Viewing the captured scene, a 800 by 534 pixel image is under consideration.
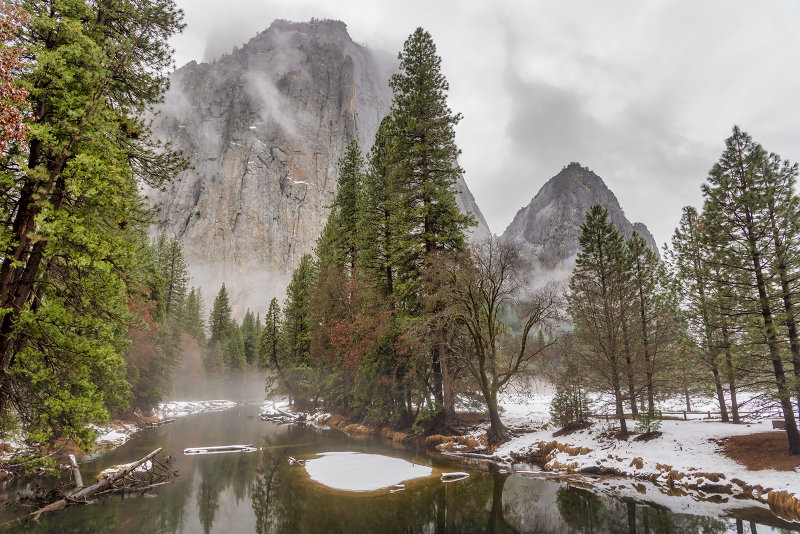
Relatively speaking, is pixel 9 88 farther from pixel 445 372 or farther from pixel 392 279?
pixel 392 279

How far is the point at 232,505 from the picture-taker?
12.4 metres

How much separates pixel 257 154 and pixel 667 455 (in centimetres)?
16031

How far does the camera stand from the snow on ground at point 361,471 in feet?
46.1

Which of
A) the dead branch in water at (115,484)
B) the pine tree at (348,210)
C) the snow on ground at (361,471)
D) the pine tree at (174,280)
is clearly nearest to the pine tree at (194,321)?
the pine tree at (174,280)

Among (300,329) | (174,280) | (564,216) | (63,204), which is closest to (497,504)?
(63,204)

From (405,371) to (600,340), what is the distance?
1224 cm

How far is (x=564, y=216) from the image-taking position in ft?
579

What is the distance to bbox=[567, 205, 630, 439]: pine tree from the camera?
64.1 ft

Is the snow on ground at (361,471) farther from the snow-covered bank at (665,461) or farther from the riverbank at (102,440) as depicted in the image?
the riverbank at (102,440)

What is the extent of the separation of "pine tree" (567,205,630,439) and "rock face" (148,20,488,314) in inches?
4767

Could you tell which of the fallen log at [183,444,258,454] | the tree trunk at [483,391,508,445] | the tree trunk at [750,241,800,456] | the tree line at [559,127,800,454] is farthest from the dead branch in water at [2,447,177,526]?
the tree trunk at [750,241,800,456]

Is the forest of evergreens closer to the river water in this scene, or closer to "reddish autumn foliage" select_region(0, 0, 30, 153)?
"reddish autumn foliage" select_region(0, 0, 30, 153)

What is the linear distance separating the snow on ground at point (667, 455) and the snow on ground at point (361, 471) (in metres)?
5.75

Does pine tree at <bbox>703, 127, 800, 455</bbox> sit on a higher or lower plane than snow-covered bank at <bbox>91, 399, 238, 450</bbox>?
higher
